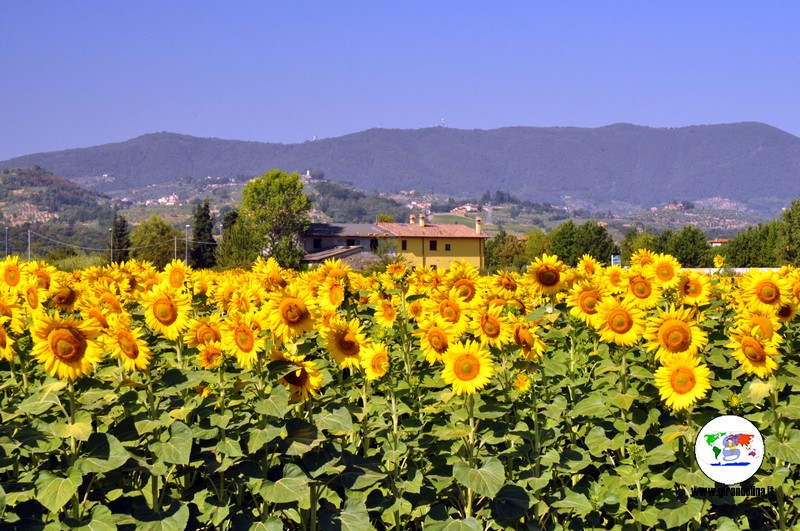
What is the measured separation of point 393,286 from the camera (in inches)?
346

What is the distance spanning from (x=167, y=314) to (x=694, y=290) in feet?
16.4

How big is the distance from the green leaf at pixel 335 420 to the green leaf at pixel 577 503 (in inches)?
74.2

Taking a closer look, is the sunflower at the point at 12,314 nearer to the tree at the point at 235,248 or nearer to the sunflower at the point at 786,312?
the sunflower at the point at 786,312

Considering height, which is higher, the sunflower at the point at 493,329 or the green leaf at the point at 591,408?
the sunflower at the point at 493,329

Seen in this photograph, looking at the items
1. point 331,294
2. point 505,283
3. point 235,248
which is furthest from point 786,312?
point 235,248

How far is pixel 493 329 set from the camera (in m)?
6.80

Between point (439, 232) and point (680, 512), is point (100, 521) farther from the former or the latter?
point (439, 232)

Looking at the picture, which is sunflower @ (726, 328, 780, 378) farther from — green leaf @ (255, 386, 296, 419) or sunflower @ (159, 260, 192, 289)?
sunflower @ (159, 260, 192, 289)

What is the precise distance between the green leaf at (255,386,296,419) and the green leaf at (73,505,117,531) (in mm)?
1036

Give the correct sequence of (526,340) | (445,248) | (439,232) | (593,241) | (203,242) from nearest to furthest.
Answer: (526,340) → (445,248) → (439,232) → (203,242) → (593,241)

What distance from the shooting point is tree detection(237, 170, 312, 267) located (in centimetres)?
12950

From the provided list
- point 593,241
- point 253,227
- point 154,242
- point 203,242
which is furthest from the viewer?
point 593,241

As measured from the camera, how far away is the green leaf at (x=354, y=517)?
6.12 meters

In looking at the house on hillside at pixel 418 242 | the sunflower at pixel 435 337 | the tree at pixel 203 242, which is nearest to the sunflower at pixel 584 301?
the sunflower at pixel 435 337
